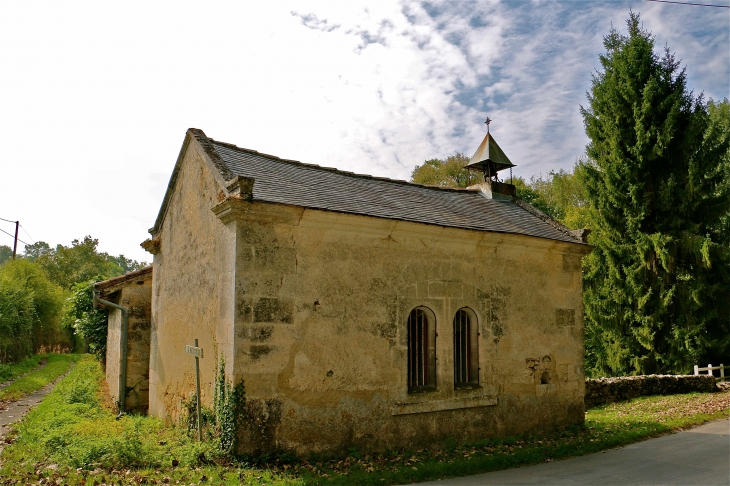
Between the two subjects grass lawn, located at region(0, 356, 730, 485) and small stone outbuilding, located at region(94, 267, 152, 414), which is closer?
grass lawn, located at region(0, 356, 730, 485)

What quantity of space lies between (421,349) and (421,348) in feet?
0.07

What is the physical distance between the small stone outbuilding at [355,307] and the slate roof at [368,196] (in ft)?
0.21

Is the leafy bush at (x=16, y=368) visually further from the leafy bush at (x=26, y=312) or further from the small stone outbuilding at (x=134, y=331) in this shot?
the small stone outbuilding at (x=134, y=331)

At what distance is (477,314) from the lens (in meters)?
10.7

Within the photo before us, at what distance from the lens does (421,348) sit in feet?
33.4

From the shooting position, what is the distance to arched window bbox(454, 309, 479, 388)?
10.6 m

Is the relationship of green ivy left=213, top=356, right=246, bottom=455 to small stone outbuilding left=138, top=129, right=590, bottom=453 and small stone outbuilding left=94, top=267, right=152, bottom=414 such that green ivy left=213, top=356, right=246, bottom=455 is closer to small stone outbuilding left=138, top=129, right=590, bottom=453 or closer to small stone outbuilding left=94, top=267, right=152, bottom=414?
small stone outbuilding left=138, top=129, right=590, bottom=453

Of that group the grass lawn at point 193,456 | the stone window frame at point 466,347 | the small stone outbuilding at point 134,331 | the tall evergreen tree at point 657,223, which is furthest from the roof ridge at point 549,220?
the small stone outbuilding at point 134,331

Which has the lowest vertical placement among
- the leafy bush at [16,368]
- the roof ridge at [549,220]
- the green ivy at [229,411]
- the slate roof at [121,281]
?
the leafy bush at [16,368]

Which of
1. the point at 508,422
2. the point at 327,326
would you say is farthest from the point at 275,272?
the point at 508,422

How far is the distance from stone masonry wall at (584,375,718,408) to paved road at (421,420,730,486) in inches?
198

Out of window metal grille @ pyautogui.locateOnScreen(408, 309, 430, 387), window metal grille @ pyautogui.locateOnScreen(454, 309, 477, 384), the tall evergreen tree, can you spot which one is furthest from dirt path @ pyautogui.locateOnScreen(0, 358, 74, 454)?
the tall evergreen tree

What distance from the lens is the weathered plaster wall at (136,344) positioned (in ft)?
43.4

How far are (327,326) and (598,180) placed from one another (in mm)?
17422
